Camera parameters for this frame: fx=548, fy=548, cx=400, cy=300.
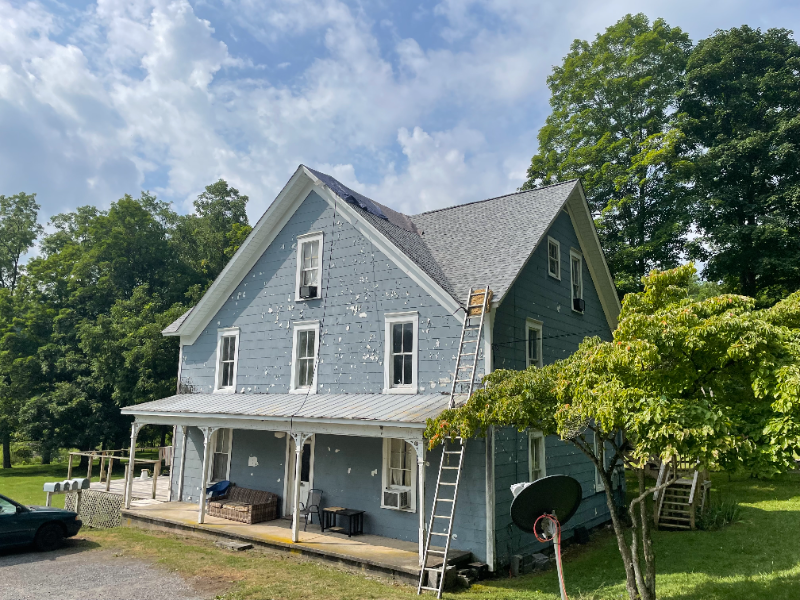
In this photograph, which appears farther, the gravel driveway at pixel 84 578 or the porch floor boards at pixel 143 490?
the porch floor boards at pixel 143 490

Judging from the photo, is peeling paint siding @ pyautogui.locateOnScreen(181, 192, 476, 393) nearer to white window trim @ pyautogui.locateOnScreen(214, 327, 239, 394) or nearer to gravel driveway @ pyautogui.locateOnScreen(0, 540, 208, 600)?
white window trim @ pyautogui.locateOnScreen(214, 327, 239, 394)

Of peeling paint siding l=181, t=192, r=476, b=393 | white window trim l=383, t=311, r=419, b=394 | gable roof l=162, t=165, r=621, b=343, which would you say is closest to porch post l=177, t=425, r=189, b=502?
peeling paint siding l=181, t=192, r=476, b=393

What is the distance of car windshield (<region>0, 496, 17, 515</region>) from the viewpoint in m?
11.8

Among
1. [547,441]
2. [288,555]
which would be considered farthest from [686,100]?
[288,555]

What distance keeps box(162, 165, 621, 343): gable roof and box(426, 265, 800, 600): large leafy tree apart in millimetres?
4060

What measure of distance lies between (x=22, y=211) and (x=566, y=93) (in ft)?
135

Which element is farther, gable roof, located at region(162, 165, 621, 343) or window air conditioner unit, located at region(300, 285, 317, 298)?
window air conditioner unit, located at region(300, 285, 317, 298)

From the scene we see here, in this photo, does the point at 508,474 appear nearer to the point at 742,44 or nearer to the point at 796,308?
the point at 796,308

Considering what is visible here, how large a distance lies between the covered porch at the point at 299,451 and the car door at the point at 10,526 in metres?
3.25

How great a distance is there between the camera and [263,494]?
14711 millimetres

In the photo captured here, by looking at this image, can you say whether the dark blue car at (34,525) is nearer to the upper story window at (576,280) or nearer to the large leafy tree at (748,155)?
the upper story window at (576,280)

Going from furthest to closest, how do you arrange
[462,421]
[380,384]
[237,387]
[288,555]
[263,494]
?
1. [237,387]
2. [263,494]
3. [380,384]
4. [288,555]
5. [462,421]

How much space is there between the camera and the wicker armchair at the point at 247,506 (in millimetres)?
14031

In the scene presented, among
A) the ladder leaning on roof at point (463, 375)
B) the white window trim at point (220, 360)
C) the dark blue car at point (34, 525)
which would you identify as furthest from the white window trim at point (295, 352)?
the dark blue car at point (34, 525)
